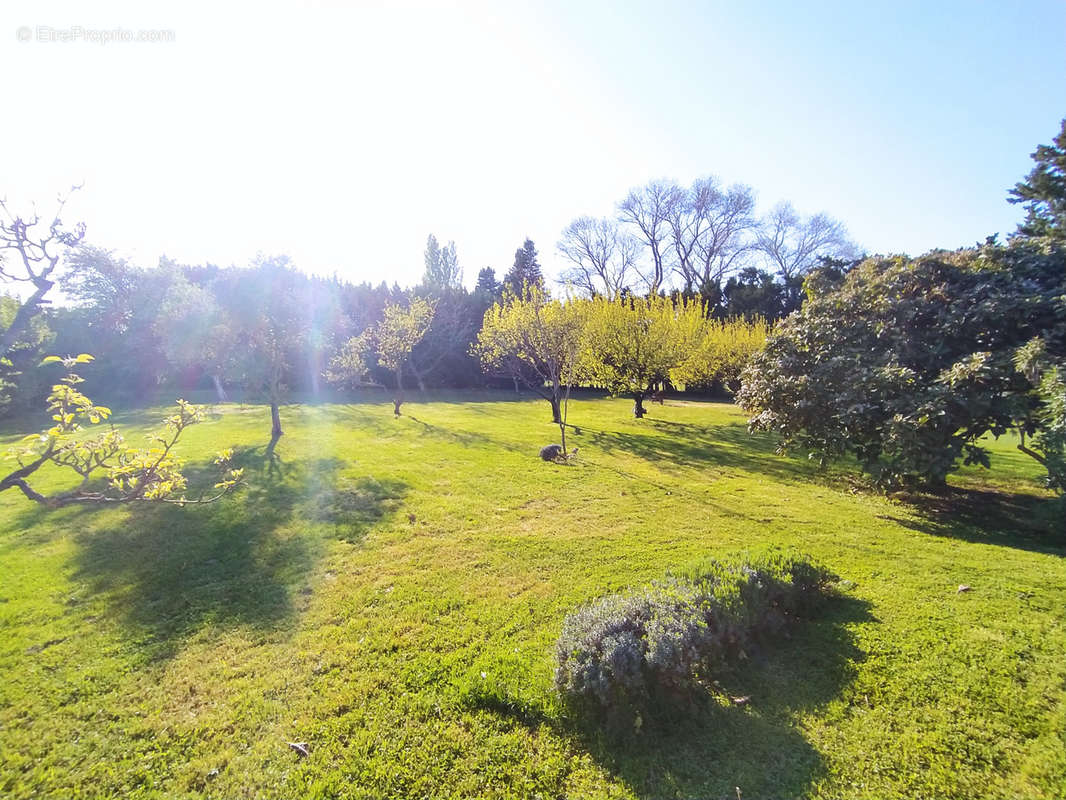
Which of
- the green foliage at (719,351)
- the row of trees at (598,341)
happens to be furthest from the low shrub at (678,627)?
the green foliage at (719,351)

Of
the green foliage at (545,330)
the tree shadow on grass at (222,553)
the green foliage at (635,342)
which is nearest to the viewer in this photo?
the tree shadow on grass at (222,553)

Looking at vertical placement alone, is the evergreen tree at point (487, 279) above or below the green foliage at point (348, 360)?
above

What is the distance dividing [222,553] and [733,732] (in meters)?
6.28

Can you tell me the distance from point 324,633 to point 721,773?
353 cm

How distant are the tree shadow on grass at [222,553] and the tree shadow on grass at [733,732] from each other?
316 centimetres

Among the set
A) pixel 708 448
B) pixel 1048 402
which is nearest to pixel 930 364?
pixel 1048 402

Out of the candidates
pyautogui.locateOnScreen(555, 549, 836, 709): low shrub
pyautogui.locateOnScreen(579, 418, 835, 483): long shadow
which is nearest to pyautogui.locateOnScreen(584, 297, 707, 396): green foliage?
pyautogui.locateOnScreen(579, 418, 835, 483): long shadow

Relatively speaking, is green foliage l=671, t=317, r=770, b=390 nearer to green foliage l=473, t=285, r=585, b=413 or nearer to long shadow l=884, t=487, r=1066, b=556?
green foliage l=473, t=285, r=585, b=413

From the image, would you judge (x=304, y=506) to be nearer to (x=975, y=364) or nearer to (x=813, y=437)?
(x=813, y=437)

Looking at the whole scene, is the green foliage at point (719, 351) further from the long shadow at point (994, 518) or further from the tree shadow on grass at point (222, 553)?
the tree shadow on grass at point (222, 553)

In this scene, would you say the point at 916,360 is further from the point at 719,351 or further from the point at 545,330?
the point at 719,351

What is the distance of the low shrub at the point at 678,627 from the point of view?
117 inches

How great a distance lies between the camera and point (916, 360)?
7039 millimetres

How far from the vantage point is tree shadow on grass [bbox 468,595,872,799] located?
2.55 metres
